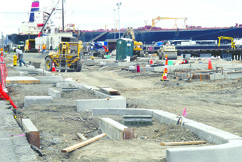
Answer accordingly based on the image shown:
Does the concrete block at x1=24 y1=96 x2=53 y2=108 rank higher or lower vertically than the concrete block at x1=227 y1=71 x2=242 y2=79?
lower

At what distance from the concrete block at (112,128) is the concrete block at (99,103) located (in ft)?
8.05

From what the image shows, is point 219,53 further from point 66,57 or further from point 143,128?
point 143,128

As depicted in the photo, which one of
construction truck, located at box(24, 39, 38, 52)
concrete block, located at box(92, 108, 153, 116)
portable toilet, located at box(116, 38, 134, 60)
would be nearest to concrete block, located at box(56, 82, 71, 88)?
concrete block, located at box(92, 108, 153, 116)

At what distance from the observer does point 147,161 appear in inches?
219

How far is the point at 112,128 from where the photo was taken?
25.3 ft

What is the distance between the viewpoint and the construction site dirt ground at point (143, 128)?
242 inches

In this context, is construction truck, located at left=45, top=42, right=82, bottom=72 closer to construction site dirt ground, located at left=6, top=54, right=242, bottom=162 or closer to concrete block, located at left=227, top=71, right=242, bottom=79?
construction site dirt ground, located at left=6, top=54, right=242, bottom=162

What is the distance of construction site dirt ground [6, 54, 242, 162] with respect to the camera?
20.2 ft

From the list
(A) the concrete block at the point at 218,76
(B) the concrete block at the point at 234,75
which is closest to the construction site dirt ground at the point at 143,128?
(A) the concrete block at the point at 218,76

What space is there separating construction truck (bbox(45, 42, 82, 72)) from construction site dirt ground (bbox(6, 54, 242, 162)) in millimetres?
10148

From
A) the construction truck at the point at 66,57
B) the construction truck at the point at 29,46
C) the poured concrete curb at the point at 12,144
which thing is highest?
the construction truck at the point at 29,46

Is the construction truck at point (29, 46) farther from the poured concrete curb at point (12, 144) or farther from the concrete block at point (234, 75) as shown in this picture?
the poured concrete curb at point (12, 144)

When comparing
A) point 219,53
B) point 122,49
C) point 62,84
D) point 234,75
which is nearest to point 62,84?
point 62,84

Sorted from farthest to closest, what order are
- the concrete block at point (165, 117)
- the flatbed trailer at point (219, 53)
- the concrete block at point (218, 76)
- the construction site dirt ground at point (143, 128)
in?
the flatbed trailer at point (219, 53) < the concrete block at point (218, 76) < the concrete block at point (165, 117) < the construction site dirt ground at point (143, 128)
